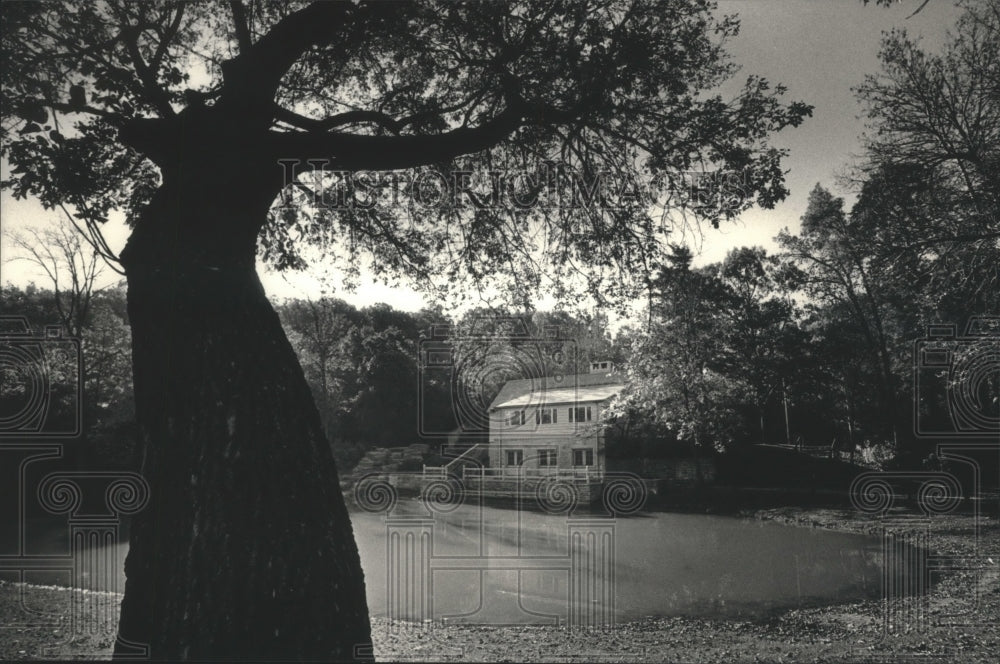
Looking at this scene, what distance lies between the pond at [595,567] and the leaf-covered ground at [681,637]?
42.0 inches

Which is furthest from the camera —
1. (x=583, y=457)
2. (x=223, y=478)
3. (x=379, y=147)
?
(x=583, y=457)

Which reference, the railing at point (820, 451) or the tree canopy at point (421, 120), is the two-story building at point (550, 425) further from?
the tree canopy at point (421, 120)

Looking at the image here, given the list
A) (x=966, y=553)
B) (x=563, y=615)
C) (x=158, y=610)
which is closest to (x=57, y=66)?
(x=158, y=610)

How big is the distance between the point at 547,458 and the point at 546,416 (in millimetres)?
2891

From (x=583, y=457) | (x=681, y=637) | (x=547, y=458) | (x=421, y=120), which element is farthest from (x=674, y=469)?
(x=421, y=120)

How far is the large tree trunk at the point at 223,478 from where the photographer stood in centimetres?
295

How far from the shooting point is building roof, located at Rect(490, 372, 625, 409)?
38.2m

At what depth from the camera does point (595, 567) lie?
15836 millimetres

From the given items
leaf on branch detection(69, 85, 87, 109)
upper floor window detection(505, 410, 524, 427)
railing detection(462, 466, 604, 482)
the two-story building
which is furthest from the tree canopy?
upper floor window detection(505, 410, 524, 427)

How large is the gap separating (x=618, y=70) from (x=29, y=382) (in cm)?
2304

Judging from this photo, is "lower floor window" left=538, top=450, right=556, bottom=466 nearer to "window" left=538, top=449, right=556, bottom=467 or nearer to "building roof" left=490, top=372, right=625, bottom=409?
"window" left=538, top=449, right=556, bottom=467

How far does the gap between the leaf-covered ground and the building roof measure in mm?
26087

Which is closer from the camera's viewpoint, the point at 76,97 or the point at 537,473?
the point at 76,97

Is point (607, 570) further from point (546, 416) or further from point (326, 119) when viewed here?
point (546, 416)
